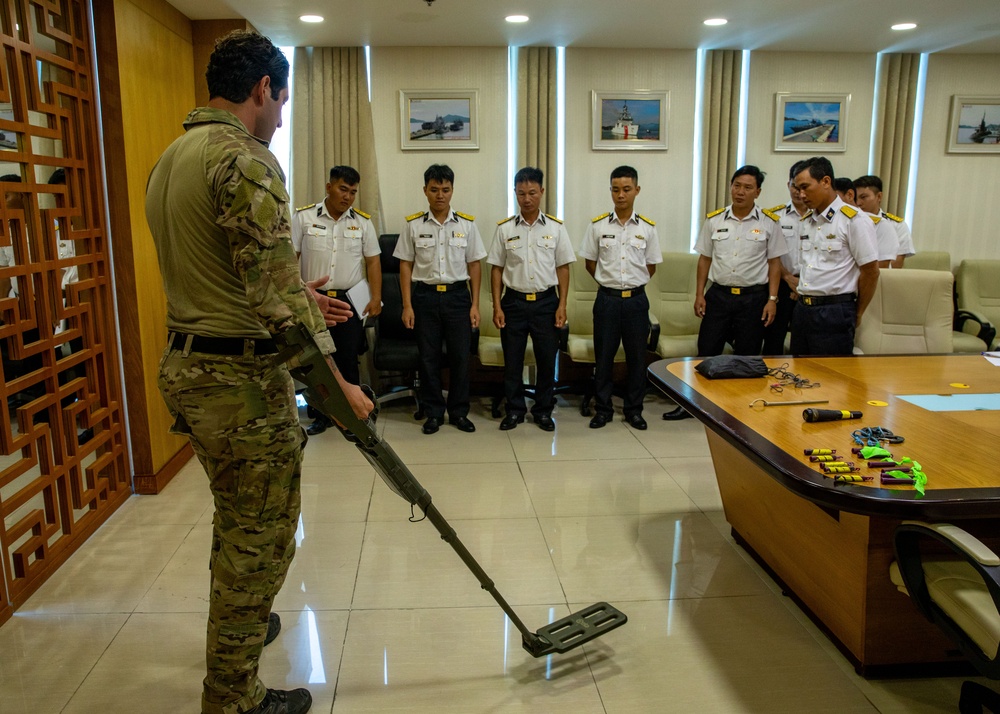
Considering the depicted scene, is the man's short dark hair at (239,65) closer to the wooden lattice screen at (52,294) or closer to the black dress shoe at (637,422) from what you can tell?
the wooden lattice screen at (52,294)

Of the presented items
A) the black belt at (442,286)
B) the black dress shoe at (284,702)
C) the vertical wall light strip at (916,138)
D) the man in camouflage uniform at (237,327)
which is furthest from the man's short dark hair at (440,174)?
the vertical wall light strip at (916,138)

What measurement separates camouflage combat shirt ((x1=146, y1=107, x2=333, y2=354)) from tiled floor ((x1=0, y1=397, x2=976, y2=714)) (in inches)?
47.5

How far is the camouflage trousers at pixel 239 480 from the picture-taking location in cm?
194

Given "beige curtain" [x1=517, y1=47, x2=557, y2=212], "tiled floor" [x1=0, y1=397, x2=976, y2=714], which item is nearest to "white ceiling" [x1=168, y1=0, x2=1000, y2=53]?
"beige curtain" [x1=517, y1=47, x2=557, y2=212]

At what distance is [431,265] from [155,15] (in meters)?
2.16

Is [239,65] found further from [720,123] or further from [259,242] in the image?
Result: [720,123]

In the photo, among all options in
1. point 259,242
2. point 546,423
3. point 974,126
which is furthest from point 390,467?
point 974,126

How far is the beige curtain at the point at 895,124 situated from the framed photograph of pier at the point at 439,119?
330cm

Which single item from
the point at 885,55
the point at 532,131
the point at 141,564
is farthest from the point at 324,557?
the point at 885,55

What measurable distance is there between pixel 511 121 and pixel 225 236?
4488 millimetres

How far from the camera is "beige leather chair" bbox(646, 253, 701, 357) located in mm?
5980

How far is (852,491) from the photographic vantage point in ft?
6.38

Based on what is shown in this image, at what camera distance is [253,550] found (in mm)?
2014

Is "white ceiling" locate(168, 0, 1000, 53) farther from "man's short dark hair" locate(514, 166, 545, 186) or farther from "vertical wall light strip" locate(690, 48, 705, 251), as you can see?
"man's short dark hair" locate(514, 166, 545, 186)
